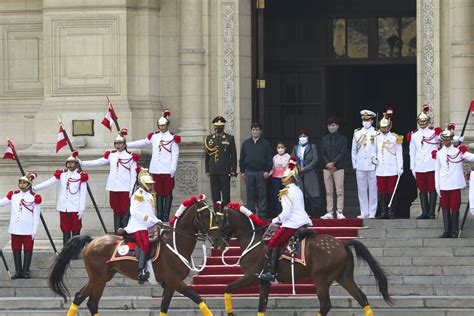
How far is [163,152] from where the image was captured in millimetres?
36844

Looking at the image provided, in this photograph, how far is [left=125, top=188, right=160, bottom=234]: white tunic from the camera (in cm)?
3195

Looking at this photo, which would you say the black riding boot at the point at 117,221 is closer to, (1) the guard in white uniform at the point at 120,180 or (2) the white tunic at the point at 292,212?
(1) the guard in white uniform at the point at 120,180

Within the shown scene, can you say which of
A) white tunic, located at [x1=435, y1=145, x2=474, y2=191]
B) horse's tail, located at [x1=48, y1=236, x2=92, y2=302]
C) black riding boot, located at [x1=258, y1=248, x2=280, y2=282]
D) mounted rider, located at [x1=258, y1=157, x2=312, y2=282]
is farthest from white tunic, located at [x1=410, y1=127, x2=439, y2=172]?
horse's tail, located at [x1=48, y1=236, x2=92, y2=302]

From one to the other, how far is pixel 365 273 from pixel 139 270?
15.5ft

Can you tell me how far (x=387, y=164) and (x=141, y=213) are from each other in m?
6.40

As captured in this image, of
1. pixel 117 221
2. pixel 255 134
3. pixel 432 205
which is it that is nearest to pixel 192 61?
pixel 255 134

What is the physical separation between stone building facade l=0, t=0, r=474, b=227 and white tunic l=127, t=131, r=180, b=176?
1.25 meters

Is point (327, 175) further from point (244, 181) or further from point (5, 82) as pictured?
point (5, 82)

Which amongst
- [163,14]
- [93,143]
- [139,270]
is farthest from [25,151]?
[139,270]

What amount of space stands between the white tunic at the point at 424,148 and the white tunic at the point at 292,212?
4.57 meters

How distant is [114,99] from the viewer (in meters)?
38.2

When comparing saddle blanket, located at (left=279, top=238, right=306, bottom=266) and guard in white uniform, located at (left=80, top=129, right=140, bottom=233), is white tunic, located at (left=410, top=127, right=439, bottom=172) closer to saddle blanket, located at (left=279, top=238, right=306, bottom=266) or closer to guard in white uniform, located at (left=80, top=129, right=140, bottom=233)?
saddle blanket, located at (left=279, top=238, right=306, bottom=266)

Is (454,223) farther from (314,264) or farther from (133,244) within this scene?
(133,244)

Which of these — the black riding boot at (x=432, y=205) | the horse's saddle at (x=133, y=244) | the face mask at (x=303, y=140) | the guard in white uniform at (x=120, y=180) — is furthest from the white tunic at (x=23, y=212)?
the black riding boot at (x=432, y=205)
